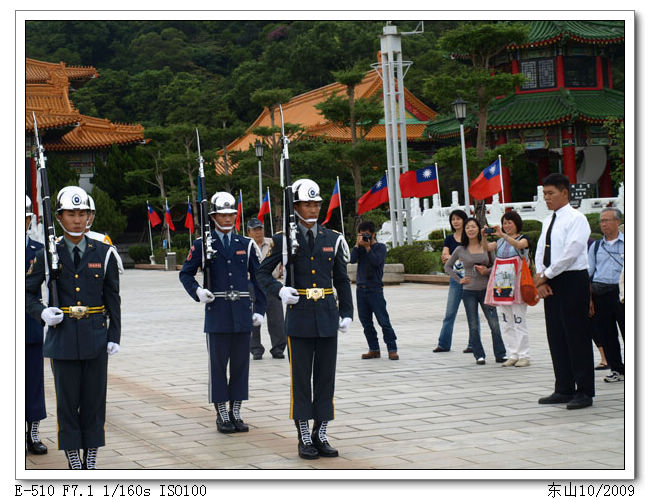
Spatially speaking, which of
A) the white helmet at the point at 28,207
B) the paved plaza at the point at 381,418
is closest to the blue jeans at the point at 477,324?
the paved plaza at the point at 381,418

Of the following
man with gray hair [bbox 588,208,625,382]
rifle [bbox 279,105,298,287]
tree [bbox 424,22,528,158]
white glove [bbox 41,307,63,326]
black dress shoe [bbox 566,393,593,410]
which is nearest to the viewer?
A: white glove [bbox 41,307,63,326]

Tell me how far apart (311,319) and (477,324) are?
408 cm

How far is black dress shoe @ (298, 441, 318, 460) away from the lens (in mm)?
6008

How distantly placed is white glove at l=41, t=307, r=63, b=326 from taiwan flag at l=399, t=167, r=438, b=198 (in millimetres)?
19007

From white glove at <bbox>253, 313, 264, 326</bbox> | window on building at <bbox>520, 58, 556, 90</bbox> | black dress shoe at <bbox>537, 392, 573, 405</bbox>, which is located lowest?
black dress shoe at <bbox>537, 392, 573, 405</bbox>

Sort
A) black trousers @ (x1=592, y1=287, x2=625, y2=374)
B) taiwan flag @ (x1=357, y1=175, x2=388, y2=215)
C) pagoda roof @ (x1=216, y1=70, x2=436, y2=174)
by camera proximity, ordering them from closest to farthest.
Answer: black trousers @ (x1=592, y1=287, x2=625, y2=374) → taiwan flag @ (x1=357, y1=175, x2=388, y2=215) → pagoda roof @ (x1=216, y1=70, x2=436, y2=174)

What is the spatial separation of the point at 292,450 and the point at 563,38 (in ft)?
108

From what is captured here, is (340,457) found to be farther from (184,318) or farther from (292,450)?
(184,318)

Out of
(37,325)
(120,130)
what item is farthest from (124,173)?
(37,325)

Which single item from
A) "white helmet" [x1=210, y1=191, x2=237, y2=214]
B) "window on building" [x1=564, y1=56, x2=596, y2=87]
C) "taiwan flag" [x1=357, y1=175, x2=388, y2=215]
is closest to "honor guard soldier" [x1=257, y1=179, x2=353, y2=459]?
"white helmet" [x1=210, y1=191, x2=237, y2=214]

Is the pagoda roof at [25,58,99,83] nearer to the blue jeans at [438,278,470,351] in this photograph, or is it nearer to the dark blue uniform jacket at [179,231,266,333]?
the blue jeans at [438,278,470,351]

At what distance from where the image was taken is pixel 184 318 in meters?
16.7

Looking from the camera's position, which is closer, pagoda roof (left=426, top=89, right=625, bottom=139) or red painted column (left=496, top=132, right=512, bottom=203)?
pagoda roof (left=426, top=89, right=625, bottom=139)
